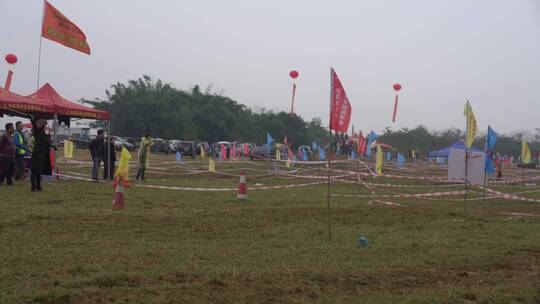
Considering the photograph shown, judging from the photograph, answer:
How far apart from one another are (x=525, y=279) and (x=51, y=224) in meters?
6.82

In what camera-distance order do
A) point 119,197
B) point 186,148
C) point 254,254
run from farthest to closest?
point 186,148 < point 119,197 < point 254,254

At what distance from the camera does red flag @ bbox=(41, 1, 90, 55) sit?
17.9 meters

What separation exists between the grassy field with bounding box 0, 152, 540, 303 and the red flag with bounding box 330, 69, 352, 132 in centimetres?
180

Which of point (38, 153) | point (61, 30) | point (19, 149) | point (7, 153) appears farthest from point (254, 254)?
point (61, 30)

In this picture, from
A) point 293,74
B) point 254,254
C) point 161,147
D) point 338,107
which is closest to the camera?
point 254,254

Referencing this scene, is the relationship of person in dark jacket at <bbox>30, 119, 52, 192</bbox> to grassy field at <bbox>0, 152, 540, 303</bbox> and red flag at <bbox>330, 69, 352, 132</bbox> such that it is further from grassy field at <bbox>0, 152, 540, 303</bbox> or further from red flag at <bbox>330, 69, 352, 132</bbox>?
red flag at <bbox>330, 69, 352, 132</bbox>

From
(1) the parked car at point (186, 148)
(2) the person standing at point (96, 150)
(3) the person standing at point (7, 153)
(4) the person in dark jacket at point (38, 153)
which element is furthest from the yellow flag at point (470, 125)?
(1) the parked car at point (186, 148)

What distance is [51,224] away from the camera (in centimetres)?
879

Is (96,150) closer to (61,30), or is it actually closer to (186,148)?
(61,30)

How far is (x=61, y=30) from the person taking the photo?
722 inches

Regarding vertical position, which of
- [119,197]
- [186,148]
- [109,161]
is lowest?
[119,197]

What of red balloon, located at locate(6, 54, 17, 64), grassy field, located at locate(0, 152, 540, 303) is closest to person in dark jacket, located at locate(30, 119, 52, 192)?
grassy field, located at locate(0, 152, 540, 303)

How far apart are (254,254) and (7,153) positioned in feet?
34.9

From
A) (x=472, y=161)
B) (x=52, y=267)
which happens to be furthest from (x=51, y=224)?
(x=472, y=161)
